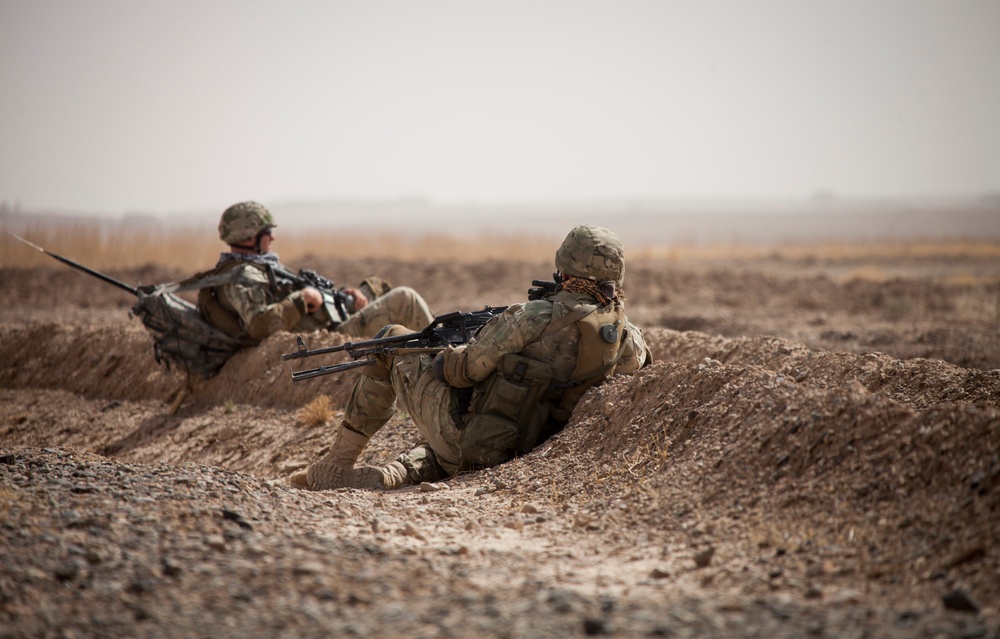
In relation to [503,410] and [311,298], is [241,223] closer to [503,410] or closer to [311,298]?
[311,298]

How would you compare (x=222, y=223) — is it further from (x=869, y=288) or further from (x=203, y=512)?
(x=869, y=288)

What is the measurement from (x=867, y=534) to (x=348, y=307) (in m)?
6.84

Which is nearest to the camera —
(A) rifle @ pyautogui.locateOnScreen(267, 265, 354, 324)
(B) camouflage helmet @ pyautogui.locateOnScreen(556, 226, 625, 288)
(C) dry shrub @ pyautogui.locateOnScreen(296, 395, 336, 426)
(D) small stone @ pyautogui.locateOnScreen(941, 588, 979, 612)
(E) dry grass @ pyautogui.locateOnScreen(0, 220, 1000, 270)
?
(D) small stone @ pyautogui.locateOnScreen(941, 588, 979, 612)

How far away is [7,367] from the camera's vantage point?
11961mm

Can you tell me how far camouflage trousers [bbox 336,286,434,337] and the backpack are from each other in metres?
1.35

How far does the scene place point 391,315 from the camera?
30.6 feet

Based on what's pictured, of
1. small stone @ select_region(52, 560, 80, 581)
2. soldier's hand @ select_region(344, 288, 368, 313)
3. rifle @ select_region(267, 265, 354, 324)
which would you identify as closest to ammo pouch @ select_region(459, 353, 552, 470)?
small stone @ select_region(52, 560, 80, 581)

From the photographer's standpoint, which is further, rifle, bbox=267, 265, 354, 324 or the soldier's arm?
rifle, bbox=267, 265, 354, 324

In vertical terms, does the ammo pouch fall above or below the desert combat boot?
above

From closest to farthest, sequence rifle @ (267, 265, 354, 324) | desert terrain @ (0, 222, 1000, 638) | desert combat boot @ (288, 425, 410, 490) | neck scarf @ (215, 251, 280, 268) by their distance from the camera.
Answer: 1. desert terrain @ (0, 222, 1000, 638)
2. desert combat boot @ (288, 425, 410, 490)
3. neck scarf @ (215, 251, 280, 268)
4. rifle @ (267, 265, 354, 324)

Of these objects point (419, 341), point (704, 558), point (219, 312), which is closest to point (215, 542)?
point (704, 558)

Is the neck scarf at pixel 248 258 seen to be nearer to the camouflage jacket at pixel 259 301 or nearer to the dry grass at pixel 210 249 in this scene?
the camouflage jacket at pixel 259 301

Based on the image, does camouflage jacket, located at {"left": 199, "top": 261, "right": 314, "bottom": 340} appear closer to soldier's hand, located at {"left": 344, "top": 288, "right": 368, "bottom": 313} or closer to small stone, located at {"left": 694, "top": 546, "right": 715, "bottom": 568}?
soldier's hand, located at {"left": 344, "top": 288, "right": 368, "bottom": 313}

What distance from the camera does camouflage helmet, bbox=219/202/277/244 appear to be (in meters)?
9.31
